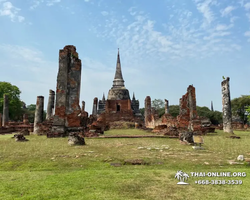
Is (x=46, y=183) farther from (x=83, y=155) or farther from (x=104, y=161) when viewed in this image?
(x=83, y=155)

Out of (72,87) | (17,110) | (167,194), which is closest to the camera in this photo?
(167,194)

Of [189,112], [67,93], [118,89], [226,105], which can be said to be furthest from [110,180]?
[118,89]

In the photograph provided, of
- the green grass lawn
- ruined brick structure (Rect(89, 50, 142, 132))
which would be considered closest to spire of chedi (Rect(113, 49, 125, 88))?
ruined brick structure (Rect(89, 50, 142, 132))

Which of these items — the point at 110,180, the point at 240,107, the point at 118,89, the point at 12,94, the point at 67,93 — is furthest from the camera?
the point at 118,89

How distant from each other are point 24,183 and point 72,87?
10203mm

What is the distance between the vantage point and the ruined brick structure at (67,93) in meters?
12.3

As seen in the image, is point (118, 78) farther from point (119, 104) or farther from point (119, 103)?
point (119, 104)

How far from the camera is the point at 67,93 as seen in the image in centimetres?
1308

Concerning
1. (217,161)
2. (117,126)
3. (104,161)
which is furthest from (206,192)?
(117,126)

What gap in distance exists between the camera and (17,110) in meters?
38.0

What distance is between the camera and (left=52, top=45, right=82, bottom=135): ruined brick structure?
12328 mm

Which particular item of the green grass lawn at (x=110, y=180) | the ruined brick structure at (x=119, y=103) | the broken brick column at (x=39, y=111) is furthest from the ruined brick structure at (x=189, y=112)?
the ruined brick structure at (x=119, y=103)

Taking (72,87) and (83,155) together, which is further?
(72,87)

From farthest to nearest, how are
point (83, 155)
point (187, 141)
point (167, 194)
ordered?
point (187, 141)
point (83, 155)
point (167, 194)
